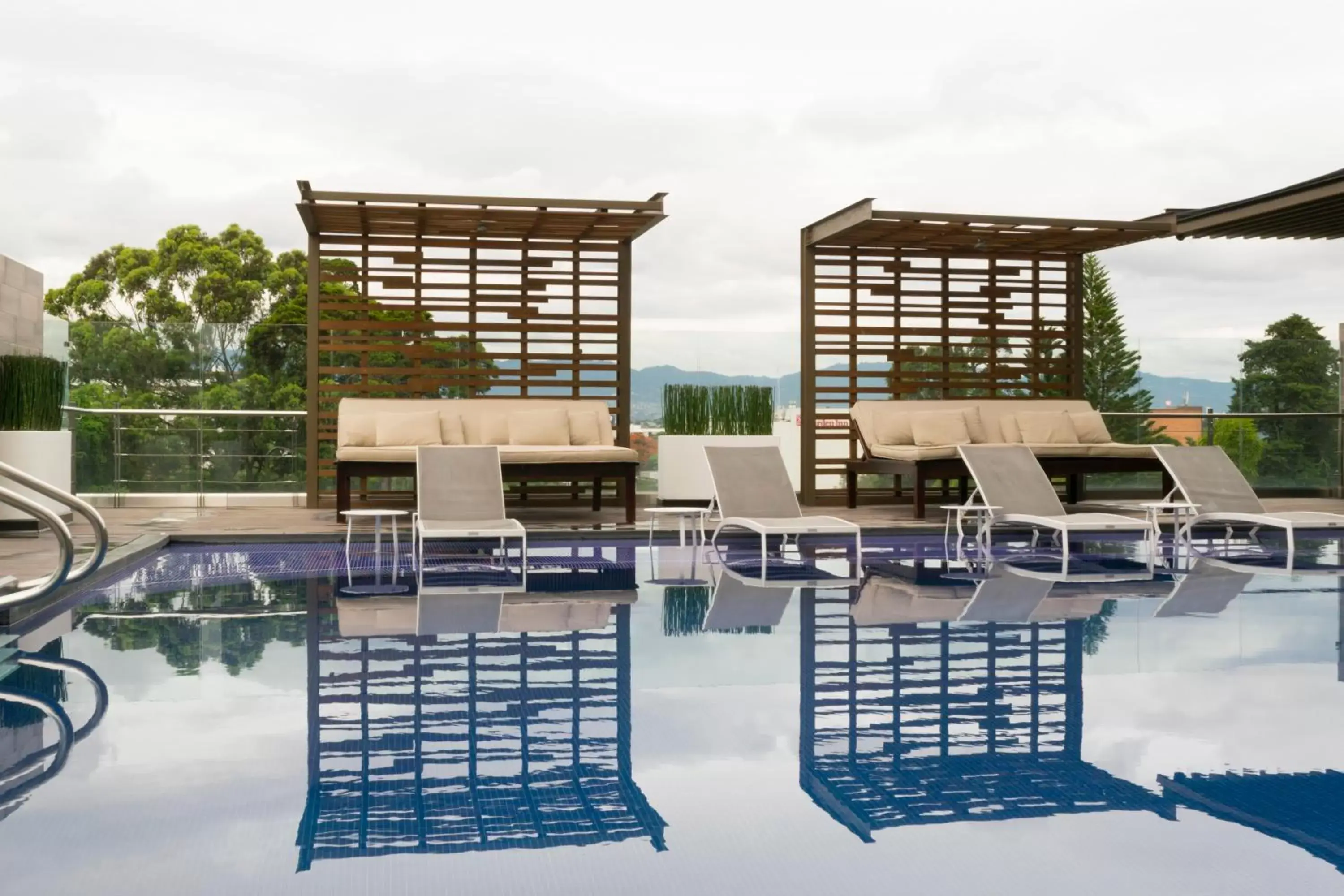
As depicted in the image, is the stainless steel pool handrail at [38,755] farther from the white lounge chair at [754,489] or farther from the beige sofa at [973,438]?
the beige sofa at [973,438]

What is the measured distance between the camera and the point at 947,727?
3.95 metres

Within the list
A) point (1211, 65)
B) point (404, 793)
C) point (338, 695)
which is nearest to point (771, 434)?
point (338, 695)

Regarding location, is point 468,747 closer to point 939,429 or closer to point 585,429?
point 585,429

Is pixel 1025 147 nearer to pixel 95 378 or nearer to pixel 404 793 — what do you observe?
pixel 95 378

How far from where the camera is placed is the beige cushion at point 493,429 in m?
11.0

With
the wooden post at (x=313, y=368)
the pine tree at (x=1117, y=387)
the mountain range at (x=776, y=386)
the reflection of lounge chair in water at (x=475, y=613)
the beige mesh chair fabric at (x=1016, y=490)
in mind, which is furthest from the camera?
the pine tree at (x=1117, y=387)

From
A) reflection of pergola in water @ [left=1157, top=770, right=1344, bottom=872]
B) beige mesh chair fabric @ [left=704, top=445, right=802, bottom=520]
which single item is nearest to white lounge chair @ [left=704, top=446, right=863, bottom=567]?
beige mesh chair fabric @ [left=704, top=445, right=802, bottom=520]

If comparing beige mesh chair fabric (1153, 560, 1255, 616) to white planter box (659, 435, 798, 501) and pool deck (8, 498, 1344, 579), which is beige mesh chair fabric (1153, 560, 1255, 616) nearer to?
pool deck (8, 498, 1344, 579)

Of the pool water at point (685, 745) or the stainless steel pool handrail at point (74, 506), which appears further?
the stainless steel pool handrail at point (74, 506)

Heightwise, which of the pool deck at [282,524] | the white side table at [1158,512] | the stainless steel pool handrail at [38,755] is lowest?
the stainless steel pool handrail at [38,755]

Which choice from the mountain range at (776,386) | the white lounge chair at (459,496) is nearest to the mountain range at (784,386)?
the mountain range at (776,386)

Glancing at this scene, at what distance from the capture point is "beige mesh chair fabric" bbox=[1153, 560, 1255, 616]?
623cm

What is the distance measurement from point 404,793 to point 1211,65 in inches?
735

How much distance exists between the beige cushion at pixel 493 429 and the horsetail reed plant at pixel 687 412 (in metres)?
1.67
